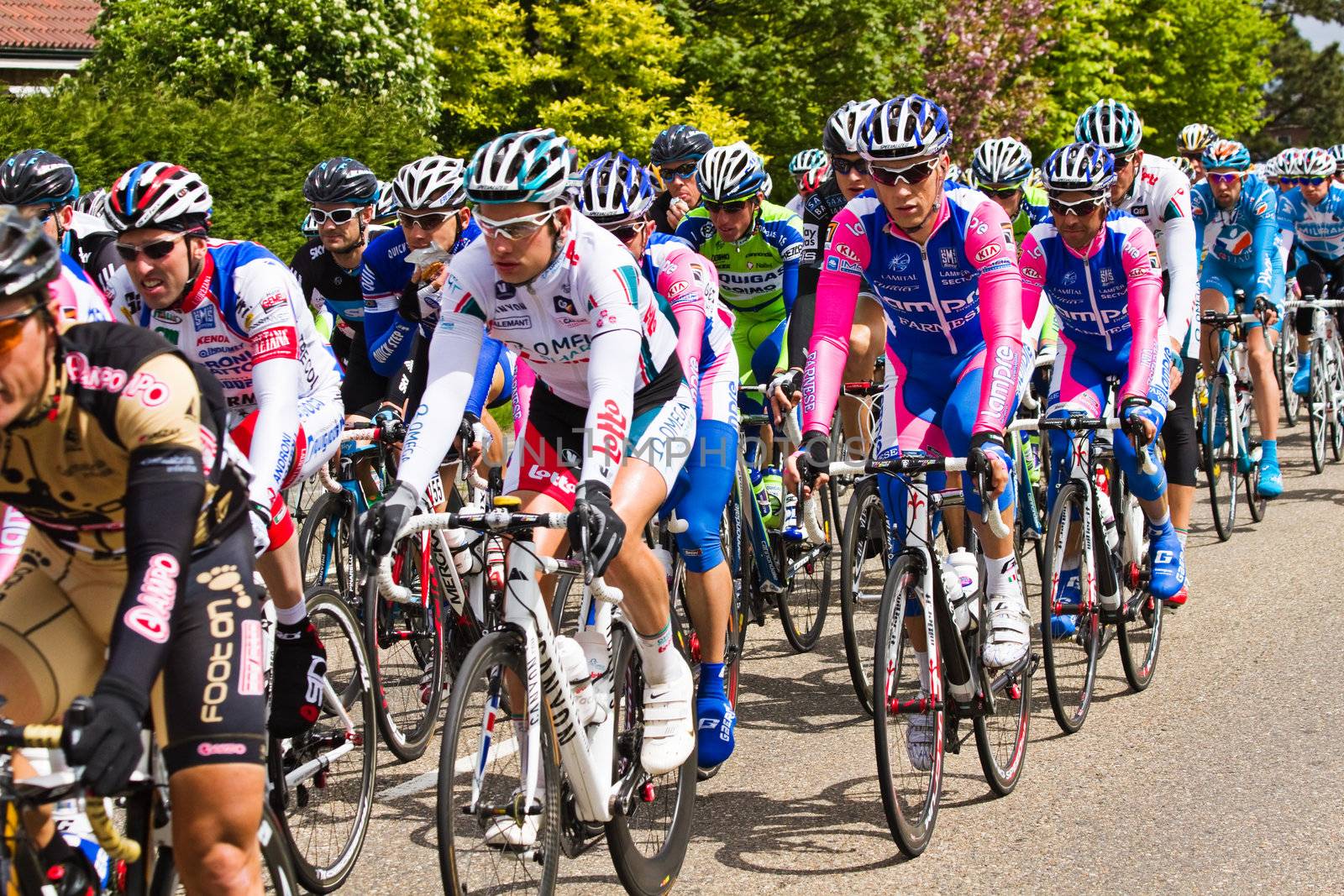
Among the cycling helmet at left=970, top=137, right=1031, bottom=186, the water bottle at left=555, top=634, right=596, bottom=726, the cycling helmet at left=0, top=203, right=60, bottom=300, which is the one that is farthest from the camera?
the cycling helmet at left=970, top=137, right=1031, bottom=186

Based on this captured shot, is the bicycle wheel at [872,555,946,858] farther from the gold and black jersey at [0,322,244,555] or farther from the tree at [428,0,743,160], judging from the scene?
the tree at [428,0,743,160]

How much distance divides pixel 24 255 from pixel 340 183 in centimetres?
520

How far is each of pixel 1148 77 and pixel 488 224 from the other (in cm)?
3740

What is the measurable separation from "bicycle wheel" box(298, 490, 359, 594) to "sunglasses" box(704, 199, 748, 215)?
2717mm

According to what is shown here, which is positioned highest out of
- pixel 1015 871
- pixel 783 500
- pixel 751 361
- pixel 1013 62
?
pixel 1013 62

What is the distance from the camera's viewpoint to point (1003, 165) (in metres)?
9.97

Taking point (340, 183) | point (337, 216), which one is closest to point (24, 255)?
point (340, 183)

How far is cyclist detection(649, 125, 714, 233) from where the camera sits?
368 inches

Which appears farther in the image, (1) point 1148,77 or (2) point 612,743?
(1) point 1148,77

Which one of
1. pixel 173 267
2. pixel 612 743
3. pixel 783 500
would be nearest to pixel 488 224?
pixel 173 267

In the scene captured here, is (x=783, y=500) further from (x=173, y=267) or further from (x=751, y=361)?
(x=173, y=267)

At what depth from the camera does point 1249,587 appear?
9148mm

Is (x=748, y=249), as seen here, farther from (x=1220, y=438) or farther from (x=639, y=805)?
(x=639, y=805)

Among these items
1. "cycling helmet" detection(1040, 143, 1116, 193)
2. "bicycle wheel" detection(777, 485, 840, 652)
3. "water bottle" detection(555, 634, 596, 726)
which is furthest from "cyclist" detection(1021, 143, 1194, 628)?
"water bottle" detection(555, 634, 596, 726)
